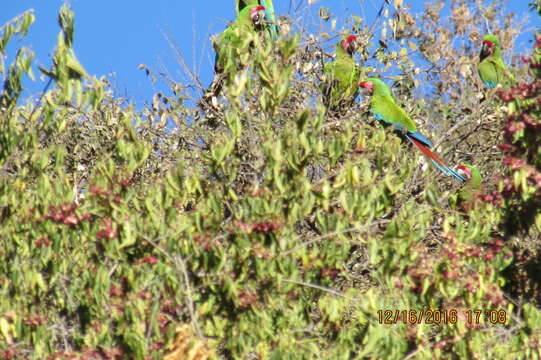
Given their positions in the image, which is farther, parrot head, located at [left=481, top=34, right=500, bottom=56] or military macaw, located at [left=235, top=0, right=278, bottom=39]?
parrot head, located at [left=481, top=34, right=500, bottom=56]

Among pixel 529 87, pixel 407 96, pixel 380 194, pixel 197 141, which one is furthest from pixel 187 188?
pixel 407 96

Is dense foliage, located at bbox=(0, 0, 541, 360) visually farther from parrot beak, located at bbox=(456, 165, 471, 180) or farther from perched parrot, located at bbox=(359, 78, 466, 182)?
perched parrot, located at bbox=(359, 78, 466, 182)

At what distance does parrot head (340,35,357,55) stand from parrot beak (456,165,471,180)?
1624mm

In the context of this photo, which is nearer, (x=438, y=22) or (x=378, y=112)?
(x=378, y=112)

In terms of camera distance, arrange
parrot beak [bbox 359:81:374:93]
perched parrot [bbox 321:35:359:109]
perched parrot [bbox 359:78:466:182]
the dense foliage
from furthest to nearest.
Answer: parrot beak [bbox 359:81:374:93], perched parrot [bbox 359:78:466:182], perched parrot [bbox 321:35:359:109], the dense foliage

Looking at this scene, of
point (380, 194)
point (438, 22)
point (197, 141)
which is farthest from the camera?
point (438, 22)

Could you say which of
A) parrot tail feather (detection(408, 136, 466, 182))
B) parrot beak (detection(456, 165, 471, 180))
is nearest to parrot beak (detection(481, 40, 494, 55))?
parrot tail feather (detection(408, 136, 466, 182))

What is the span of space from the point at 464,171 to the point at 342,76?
149 cm

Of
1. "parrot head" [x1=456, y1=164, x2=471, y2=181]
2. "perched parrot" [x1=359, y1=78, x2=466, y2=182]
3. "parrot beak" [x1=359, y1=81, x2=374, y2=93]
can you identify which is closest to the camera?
"parrot head" [x1=456, y1=164, x2=471, y2=181]

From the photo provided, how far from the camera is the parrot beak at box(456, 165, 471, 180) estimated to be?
23.3 ft

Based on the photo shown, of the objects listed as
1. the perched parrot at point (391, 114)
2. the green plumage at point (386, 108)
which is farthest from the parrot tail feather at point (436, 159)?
A: the green plumage at point (386, 108)

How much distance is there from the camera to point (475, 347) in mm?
4824

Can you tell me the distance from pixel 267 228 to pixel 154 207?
0.71 metres

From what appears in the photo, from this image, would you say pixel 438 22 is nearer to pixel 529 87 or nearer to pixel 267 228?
pixel 529 87
